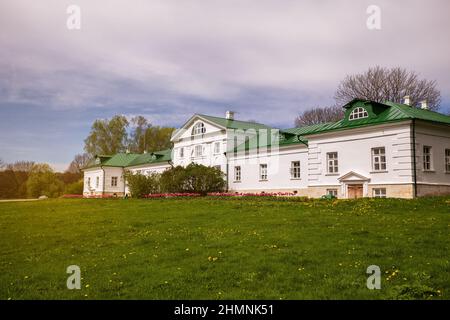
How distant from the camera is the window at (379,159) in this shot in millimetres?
24555

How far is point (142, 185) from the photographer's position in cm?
3625

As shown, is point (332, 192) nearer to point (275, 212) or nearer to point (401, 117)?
point (401, 117)

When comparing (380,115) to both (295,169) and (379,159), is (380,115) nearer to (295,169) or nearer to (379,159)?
(379,159)

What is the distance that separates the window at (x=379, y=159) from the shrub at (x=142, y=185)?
19898 millimetres

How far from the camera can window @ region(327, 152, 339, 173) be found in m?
27.1

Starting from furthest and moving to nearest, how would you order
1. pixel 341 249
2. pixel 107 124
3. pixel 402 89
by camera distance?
1. pixel 107 124
2. pixel 402 89
3. pixel 341 249

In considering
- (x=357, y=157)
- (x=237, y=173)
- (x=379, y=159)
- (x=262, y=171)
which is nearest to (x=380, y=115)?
(x=379, y=159)

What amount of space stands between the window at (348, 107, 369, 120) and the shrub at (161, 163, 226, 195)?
1417 centimetres

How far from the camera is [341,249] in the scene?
957cm

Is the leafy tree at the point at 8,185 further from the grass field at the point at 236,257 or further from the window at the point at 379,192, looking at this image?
the window at the point at 379,192

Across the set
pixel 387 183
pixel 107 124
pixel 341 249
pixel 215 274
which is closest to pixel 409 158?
pixel 387 183

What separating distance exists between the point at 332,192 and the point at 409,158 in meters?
5.82
